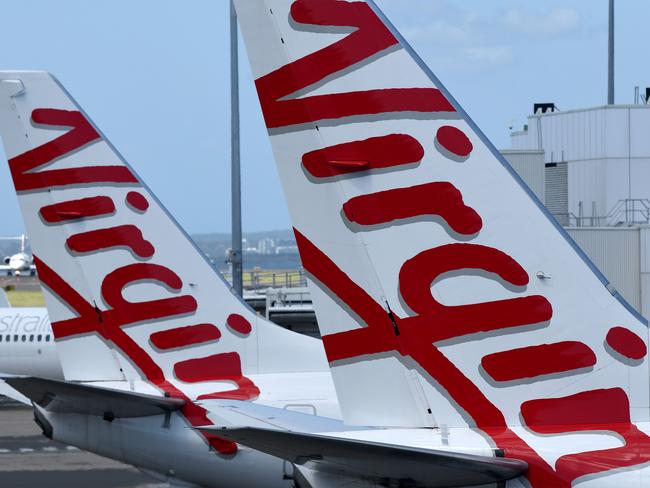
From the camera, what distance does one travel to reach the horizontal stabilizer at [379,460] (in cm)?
758

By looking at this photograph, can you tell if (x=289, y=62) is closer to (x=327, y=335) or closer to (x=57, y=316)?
(x=327, y=335)

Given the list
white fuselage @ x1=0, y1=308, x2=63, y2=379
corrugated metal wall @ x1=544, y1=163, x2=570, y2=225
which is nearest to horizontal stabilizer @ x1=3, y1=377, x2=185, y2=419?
corrugated metal wall @ x1=544, y1=163, x2=570, y2=225

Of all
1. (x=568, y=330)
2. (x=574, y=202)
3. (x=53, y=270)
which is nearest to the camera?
(x=568, y=330)

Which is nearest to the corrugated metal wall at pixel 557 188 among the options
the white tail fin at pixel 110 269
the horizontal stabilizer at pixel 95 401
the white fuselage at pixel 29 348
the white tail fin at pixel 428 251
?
the white fuselage at pixel 29 348

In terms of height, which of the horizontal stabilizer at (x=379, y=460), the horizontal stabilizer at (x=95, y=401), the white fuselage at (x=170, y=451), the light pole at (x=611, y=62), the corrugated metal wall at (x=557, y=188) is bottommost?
the white fuselage at (x=170, y=451)

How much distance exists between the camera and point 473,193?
28.9 feet

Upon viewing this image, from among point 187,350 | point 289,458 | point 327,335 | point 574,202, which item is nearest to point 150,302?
point 187,350

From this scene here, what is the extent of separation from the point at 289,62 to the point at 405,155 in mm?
1047

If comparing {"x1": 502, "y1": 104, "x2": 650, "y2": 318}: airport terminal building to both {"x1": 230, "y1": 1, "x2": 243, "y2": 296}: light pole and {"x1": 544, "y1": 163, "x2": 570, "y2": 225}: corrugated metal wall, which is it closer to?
{"x1": 544, "y1": 163, "x2": 570, "y2": 225}: corrugated metal wall

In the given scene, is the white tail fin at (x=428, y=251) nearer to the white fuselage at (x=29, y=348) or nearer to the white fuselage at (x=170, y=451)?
the white fuselage at (x=170, y=451)

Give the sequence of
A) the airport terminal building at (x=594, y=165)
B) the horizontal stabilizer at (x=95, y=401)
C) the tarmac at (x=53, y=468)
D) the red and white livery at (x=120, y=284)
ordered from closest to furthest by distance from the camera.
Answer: the horizontal stabilizer at (x=95, y=401) → the red and white livery at (x=120, y=284) → the tarmac at (x=53, y=468) → the airport terminal building at (x=594, y=165)

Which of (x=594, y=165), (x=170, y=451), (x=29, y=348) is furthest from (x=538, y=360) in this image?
(x=29, y=348)

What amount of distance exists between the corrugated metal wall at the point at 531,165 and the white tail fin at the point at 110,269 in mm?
15149

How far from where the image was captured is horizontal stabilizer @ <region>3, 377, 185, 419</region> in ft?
40.2
